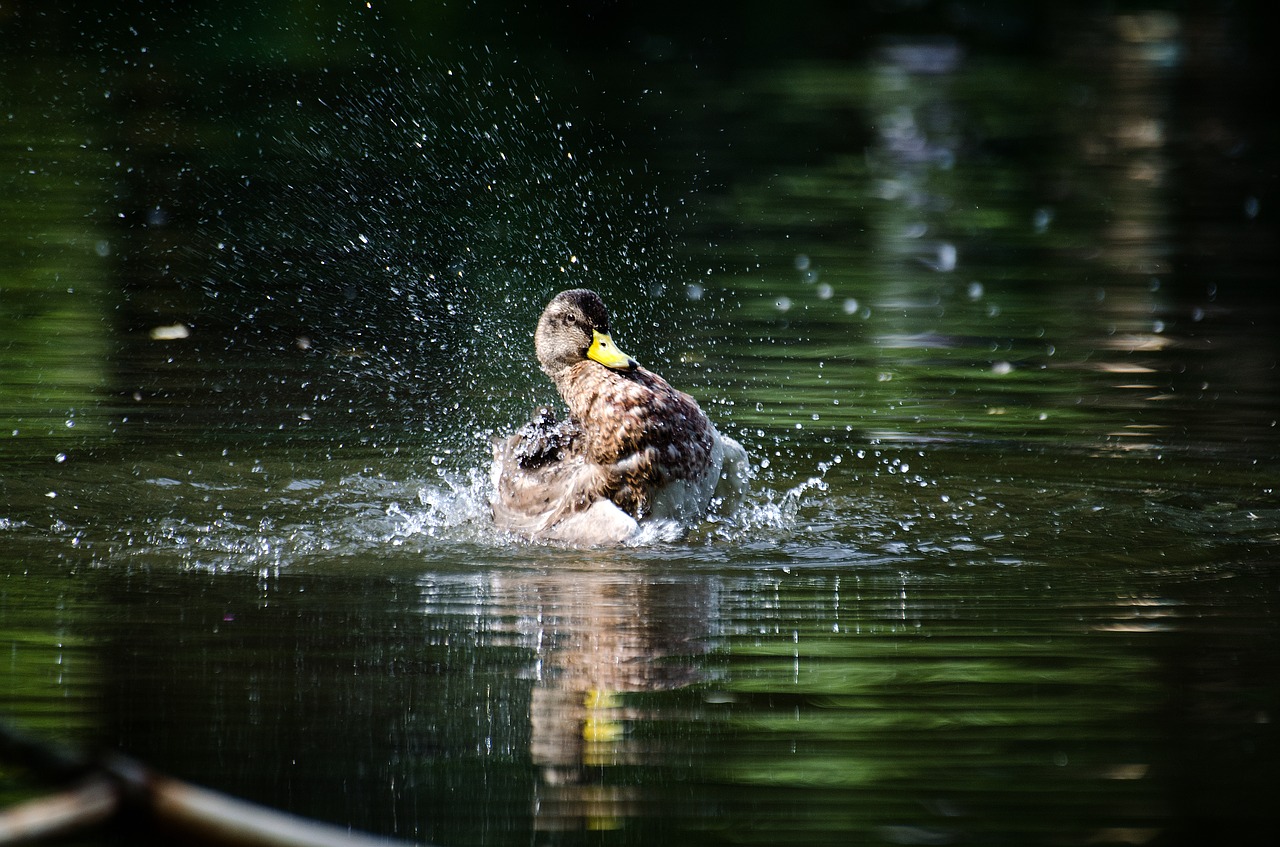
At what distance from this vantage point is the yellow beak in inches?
260

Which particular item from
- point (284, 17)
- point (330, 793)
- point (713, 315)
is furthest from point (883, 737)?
point (284, 17)

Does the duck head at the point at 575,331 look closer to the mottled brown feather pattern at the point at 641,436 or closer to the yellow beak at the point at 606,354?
the yellow beak at the point at 606,354

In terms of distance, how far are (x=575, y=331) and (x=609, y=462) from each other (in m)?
0.84

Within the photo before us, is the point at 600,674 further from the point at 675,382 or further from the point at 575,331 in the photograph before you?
the point at 675,382

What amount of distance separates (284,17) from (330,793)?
15.7m

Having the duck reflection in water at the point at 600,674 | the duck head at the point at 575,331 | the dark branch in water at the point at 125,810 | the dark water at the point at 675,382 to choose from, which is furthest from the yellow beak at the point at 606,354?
the dark branch in water at the point at 125,810

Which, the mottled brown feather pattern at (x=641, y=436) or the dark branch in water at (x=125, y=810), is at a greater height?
the mottled brown feather pattern at (x=641, y=436)

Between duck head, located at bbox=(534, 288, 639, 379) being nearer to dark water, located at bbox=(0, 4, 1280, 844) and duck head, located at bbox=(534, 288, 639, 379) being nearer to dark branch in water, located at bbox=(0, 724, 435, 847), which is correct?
dark water, located at bbox=(0, 4, 1280, 844)

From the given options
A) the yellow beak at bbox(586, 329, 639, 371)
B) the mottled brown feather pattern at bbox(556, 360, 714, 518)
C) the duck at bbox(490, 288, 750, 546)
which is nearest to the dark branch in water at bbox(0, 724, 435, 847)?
the duck at bbox(490, 288, 750, 546)

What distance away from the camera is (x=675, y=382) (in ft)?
28.0

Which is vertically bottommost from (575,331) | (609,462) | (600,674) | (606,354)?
(600,674)

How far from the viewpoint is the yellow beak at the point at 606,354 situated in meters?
6.59

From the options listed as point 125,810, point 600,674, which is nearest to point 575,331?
point 600,674

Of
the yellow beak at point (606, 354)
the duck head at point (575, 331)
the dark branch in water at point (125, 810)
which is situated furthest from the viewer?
the duck head at point (575, 331)
